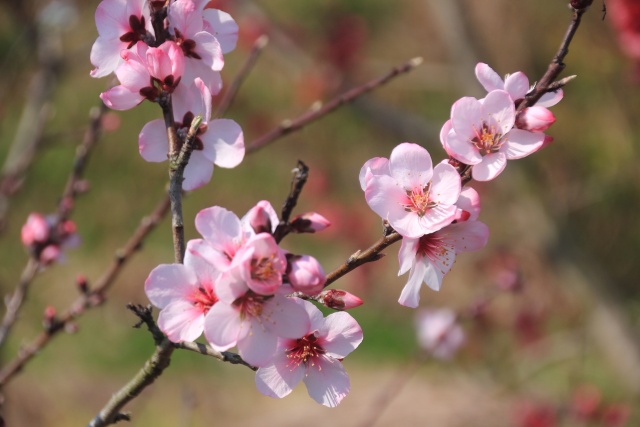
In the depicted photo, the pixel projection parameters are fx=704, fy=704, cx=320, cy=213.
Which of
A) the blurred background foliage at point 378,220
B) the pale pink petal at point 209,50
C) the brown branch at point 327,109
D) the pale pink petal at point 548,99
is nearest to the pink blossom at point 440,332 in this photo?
the blurred background foliage at point 378,220

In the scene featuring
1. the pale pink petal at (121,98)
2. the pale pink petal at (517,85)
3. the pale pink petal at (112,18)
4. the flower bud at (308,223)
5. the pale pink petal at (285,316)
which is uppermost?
the pale pink petal at (112,18)

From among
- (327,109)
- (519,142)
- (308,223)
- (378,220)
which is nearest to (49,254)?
(327,109)

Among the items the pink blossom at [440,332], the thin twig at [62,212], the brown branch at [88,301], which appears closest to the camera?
the brown branch at [88,301]

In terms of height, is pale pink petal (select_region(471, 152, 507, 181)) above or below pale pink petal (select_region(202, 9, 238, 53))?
below

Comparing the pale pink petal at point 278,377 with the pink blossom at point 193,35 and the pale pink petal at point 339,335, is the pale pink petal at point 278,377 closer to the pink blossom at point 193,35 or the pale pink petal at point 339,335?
the pale pink petal at point 339,335

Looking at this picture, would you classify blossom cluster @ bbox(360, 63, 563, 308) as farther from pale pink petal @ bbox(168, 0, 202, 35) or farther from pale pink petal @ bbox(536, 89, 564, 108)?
pale pink petal @ bbox(168, 0, 202, 35)

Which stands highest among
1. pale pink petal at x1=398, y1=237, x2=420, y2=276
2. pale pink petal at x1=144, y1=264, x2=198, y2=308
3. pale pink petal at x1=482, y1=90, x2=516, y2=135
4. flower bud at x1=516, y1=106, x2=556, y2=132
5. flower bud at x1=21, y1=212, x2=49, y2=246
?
flower bud at x1=21, y1=212, x2=49, y2=246

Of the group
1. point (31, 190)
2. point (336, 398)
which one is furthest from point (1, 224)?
point (31, 190)

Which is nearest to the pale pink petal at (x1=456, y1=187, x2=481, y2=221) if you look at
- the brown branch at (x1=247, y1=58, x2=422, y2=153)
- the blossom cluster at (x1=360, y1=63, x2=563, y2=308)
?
the blossom cluster at (x1=360, y1=63, x2=563, y2=308)
